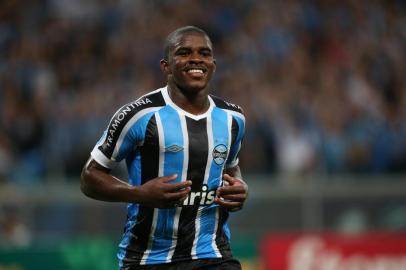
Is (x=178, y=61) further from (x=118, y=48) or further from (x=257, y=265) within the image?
(x=118, y=48)

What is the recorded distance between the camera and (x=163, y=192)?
5090mm

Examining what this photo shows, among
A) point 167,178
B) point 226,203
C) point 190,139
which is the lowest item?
point 226,203

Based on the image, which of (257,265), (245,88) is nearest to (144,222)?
(257,265)

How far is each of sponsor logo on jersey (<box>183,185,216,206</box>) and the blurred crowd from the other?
564cm

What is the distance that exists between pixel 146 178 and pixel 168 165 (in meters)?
0.16

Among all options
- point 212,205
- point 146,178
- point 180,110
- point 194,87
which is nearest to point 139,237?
point 146,178

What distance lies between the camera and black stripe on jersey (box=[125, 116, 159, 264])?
17.8ft

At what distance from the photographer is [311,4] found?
14953 millimetres

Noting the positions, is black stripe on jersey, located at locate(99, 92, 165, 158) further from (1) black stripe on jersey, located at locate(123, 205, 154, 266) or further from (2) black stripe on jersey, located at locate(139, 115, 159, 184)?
(1) black stripe on jersey, located at locate(123, 205, 154, 266)

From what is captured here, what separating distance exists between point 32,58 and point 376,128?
548cm

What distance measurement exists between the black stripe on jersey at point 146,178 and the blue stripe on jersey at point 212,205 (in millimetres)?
320

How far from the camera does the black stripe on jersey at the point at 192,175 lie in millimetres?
5484

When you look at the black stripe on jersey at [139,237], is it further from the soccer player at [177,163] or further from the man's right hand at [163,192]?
the man's right hand at [163,192]

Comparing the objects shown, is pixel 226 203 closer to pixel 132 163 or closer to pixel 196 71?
pixel 132 163
